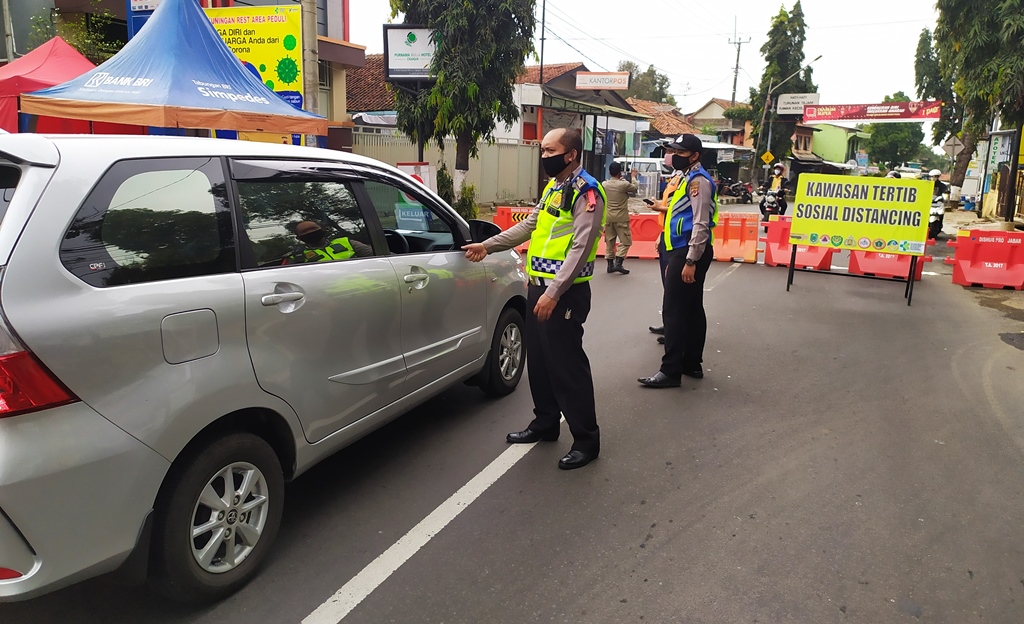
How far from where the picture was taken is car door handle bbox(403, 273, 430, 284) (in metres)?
4.11

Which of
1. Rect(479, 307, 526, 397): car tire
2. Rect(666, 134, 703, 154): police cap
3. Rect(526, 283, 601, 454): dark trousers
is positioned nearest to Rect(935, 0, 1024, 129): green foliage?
Rect(666, 134, 703, 154): police cap

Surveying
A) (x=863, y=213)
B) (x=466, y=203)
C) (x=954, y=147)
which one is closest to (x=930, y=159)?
(x=954, y=147)

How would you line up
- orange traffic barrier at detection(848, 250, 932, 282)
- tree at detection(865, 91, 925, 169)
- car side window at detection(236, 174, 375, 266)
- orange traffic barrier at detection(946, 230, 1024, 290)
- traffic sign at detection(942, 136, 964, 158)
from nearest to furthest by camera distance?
1. car side window at detection(236, 174, 375, 266)
2. orange traffic barrier at detection(946, 230, 1024, 290)
3. orange traffic barrier at detection(848, 250, 932, 282)
4. traffic sign at detection(942, 136, 964, 158)
5. tree at detection(865, 91, 925, 169)

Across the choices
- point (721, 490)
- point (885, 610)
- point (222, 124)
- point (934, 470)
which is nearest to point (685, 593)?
point (885, 610)

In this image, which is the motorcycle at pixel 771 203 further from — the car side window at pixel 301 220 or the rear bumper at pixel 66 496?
the rear bumper at pixel 66 496

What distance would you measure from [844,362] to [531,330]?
3.75 m

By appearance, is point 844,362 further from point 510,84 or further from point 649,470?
point 510,84

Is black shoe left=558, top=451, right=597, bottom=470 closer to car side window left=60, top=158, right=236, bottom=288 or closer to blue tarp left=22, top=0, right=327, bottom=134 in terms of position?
car side window left=60, top=158, right=236, bottom=288

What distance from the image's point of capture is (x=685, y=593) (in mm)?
3117

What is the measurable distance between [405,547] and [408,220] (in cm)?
208

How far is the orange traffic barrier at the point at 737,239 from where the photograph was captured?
13.3 metres

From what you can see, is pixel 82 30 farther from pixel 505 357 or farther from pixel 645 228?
pixel 505 357

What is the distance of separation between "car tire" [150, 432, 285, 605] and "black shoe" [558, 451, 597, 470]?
171cm

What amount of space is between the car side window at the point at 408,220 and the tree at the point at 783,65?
47.3m
